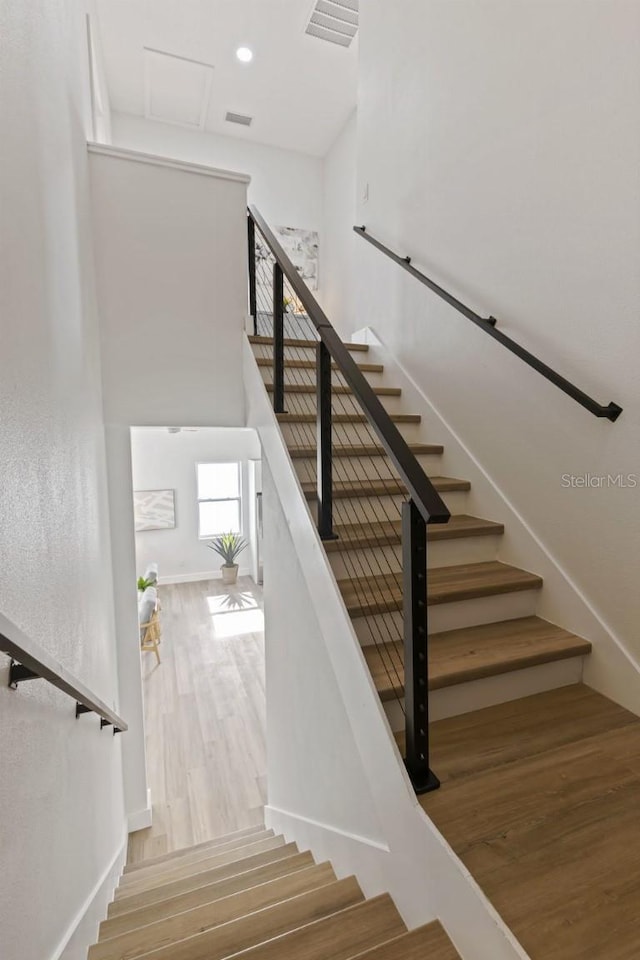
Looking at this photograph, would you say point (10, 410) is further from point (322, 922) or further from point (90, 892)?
point (90, 892)

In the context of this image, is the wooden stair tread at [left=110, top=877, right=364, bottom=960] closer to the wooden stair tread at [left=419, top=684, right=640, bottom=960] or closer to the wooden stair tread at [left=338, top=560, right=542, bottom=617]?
the wooden stair tread at [left=419, top=684, right=640, bottom=960]

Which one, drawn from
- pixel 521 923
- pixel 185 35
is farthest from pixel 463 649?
pixel 185 35

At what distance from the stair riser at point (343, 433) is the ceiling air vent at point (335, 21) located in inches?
141

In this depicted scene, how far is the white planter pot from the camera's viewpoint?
29.0 ft

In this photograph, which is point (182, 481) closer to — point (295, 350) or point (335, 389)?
point (295, 350)

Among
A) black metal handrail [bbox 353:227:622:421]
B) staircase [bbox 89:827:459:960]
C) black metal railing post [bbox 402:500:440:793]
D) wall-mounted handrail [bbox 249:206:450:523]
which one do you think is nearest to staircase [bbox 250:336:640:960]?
black metal railing post [bbox 402:500:440:793]

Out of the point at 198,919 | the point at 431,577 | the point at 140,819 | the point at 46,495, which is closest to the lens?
the point at 46,495

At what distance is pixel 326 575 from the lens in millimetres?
1884

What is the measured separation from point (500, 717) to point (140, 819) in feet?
10.1

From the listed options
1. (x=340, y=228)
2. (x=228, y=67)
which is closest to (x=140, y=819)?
(x=340, y=228)

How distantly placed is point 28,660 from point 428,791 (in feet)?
3.52

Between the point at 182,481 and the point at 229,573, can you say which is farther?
the point at 182,481

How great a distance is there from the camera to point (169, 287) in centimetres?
301

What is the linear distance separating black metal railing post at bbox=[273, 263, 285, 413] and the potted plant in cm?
666
